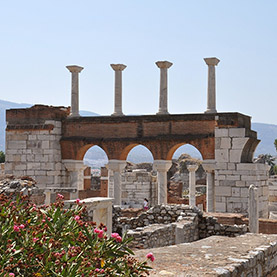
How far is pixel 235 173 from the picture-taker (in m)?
20.4

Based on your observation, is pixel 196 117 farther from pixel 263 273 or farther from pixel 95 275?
pixel 95 275

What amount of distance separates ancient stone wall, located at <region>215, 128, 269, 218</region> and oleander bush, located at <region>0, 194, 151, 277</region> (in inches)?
642

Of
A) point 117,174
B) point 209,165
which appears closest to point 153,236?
point 209,165

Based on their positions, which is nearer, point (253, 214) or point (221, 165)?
point (253, 214)

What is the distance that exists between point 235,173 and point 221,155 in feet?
2.86

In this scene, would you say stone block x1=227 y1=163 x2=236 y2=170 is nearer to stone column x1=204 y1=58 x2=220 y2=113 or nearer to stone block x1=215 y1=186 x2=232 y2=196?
stone block x1=215 y1=186 x2=232 y2=196

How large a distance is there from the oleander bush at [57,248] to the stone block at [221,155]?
16.6 meters

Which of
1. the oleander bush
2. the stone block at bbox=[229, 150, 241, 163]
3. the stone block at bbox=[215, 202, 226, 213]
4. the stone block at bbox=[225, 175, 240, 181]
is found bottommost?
the stone block at bbox=[215, 202, 226, 213]

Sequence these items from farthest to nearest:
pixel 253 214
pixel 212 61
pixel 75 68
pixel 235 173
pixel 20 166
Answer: pixel 75 68 → pixel 20 166 → pixel 212 61 → pixel 235 173 → pixel 253 214

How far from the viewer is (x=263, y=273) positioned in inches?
237

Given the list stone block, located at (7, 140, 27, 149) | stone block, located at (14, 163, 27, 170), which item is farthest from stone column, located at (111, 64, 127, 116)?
stone block, located at (14, 163, 27, 170)

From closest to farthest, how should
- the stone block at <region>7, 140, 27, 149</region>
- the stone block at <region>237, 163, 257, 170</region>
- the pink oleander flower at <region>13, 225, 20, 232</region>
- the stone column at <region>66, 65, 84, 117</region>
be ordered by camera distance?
the pink oleander flower at <region>13, 225, 20, 232</region> < the stone block at <region>237, 163, 257, 170</region> < the stone block at <region>7, 140, 27, 149</region> < the stone column at <region>66, 65, 84, 117</region>

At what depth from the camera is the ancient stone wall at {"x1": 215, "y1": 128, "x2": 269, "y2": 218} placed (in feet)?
66.1

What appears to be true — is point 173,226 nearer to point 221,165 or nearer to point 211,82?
point 221,165
